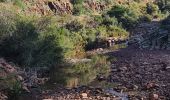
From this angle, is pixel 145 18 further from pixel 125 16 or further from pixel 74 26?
pixel 74 26

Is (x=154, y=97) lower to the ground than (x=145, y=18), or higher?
lower

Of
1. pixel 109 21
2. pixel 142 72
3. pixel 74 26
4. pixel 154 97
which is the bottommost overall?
pixel 142 72

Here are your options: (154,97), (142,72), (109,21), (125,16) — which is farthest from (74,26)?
(154,97)

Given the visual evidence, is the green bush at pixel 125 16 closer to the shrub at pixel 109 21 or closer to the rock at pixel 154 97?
the shrub at pixel 109 21

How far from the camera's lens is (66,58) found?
39.4 metres

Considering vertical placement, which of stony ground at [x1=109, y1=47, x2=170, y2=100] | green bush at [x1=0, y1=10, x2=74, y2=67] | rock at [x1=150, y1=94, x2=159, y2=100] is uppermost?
green bush at [x1=0, y1=10, x2=74, y2=67]

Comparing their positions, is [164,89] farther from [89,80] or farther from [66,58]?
[66,58]

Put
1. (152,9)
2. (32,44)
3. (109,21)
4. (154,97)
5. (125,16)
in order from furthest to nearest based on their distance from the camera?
(152,9) → (125,16) → (109,21) → (32,44) → (154,97)

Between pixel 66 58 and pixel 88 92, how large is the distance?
37.9 ft

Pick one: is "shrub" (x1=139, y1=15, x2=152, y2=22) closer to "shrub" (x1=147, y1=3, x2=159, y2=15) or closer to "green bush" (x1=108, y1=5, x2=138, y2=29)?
"green bush" (x1=108, y1=5, x2=138, y2=29)

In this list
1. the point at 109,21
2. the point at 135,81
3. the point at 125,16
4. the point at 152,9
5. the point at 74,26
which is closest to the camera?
the point at 135,81

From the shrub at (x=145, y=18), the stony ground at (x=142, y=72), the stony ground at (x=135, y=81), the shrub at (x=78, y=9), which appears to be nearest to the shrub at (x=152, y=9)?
the shrub at (x=145, y=18)

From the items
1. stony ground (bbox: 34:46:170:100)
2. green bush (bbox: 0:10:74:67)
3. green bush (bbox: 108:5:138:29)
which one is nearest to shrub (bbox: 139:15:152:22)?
green bush (bbox: 108:5:138:29)

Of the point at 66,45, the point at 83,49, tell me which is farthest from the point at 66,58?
the point at 83,49
